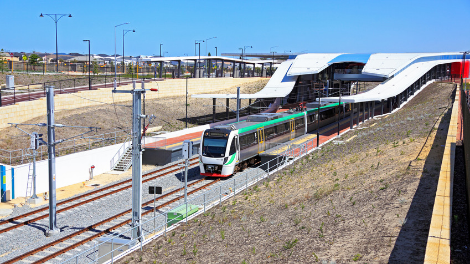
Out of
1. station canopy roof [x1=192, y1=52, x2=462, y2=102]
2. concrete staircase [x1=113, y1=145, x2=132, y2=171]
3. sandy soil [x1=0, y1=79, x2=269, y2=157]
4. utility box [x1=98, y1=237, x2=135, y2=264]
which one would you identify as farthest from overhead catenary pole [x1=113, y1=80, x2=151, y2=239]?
station canopy roof [x1=192, y1=52, x2=462, y2=102]

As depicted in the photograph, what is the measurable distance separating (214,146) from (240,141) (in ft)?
6.11

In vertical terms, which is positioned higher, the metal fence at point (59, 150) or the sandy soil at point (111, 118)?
Result: the sandy soil at point (111, 118)

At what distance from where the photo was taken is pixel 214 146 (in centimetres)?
2709

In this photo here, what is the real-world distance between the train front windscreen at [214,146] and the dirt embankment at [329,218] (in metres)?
3.51

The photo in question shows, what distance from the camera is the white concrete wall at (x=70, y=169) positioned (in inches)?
1000

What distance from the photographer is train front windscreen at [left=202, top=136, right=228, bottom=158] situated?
26938 millimetres

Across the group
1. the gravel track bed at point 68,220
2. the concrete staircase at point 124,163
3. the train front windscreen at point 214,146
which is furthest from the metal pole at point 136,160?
the concrete staircase at point 124,163

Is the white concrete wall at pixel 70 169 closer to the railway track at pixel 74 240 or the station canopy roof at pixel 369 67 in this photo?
the railway track at pixel 74 240

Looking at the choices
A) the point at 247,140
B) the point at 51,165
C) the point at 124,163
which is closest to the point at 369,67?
the point at 247,140

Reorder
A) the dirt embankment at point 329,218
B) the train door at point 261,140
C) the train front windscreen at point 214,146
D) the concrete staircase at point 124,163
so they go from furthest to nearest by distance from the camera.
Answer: the concrete staircase at point 124,163 < the train door at point 261,140 < the train front windscreen at point 214,146 < the dirt embankment at point 329,218

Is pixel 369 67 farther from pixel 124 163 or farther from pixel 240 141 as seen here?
pixel 124 163

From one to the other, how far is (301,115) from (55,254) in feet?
86.7

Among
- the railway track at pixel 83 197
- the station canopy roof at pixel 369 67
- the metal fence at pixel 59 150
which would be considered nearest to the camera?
the railway track at pixel 83 197

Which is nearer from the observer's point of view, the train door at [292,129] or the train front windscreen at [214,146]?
the train front windscreen at [214,146]
